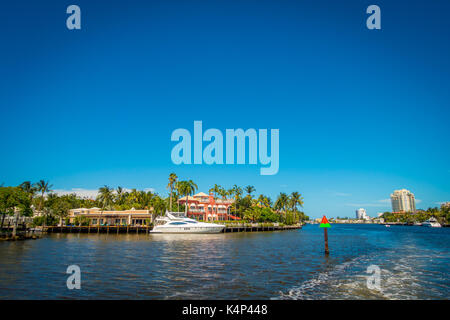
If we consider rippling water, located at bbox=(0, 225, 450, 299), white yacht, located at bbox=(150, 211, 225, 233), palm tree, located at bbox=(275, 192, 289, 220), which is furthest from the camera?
palm tree, located at bbox=(275, 192, 289, 220)

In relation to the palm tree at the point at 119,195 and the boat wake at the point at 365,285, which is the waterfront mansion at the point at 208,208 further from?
the boat wake at the point at 365,285

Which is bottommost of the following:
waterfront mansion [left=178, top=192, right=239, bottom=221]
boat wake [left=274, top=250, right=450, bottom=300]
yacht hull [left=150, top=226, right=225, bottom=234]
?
yacht hull [left=150, top=226, right=225, bottom=234]

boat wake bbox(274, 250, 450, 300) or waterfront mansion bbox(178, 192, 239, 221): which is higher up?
waterfront mansion bbox(178, 192, 239, 221)

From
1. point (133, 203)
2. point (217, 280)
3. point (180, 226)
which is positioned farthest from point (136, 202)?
point (217, 280)

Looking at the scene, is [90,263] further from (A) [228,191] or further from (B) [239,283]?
(A) [228,191]

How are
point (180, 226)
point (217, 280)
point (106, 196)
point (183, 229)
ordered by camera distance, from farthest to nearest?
point (106, 196)
point (183, 229)
point (180, 226)
point (217, 280)

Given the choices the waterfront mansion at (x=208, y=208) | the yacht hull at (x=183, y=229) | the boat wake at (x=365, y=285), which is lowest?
the yacht hull at (x=183, y=229)

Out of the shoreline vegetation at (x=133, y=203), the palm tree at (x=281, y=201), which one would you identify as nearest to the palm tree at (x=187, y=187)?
the shoreline vegetation at (x=133, y=203)

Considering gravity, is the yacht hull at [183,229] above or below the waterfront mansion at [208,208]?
below

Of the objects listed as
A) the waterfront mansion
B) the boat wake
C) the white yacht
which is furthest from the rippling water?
the waterfront mansion

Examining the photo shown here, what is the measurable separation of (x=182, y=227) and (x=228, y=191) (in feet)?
152

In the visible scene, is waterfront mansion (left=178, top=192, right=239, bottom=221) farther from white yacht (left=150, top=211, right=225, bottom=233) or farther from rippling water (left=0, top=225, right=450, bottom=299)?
rippling water (left=0, top=225, right=450, bottom=299)

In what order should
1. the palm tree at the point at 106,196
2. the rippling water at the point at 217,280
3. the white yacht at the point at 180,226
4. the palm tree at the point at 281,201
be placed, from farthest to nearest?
the palm tree at the point at 281,201 → the palm tree at the point at 106,196 → the white yacht at the point at 180,226 → the rippling water at the point at 217,280

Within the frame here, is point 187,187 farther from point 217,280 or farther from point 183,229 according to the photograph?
point 217,280
